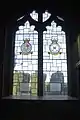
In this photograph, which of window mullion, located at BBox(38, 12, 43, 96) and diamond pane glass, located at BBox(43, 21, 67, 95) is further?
diamond pane glass, located at BBox(43, 21, 67, 95)

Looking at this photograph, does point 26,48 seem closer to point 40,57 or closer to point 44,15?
point 40,57

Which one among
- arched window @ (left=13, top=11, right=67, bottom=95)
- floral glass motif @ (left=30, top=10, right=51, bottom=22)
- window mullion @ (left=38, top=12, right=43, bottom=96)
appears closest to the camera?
window mullion @ (left=38, top=12, right=43, bottom=96)

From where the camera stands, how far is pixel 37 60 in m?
4.71

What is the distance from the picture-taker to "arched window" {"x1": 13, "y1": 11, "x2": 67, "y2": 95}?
4.65 meters

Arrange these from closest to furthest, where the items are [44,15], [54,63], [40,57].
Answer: [40,57] → [54,63] → [44,15]

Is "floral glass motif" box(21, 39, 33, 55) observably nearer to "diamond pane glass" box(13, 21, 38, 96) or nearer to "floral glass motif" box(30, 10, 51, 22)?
"diamond pane glass" box(13, 21, 38, 96)

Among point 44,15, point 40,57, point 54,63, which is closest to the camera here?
point 40,57

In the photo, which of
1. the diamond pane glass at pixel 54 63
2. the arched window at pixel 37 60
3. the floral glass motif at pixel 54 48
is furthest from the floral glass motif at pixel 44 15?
the floral glass motif at pixel 54 48

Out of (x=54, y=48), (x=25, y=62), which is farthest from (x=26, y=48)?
(x=54, y=48)

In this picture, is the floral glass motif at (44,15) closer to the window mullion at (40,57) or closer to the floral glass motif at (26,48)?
the window mullion at (40,57)

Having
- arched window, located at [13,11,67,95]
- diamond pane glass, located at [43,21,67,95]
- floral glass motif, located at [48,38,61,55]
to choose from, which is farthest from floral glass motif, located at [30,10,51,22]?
floral glass motif, located at [48,38,61,55]

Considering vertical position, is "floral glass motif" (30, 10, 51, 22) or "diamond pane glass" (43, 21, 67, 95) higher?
"floral glass motif" (30, 10, 51, 22)
